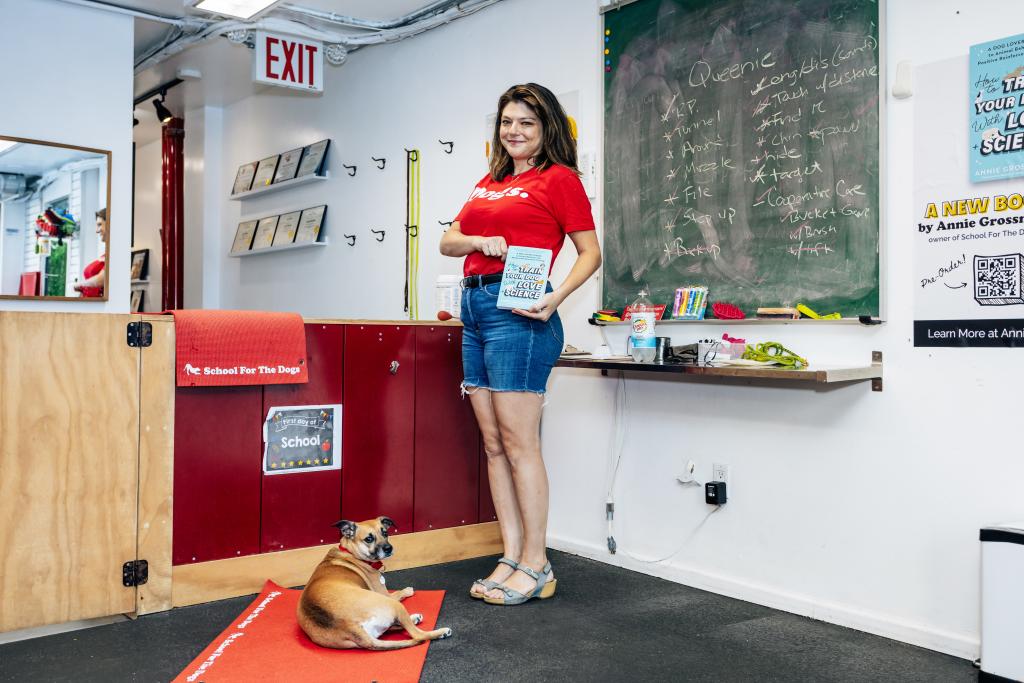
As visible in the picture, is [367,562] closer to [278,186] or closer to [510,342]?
[510,342]

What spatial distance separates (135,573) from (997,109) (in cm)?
286

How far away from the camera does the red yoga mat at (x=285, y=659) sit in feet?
7.03

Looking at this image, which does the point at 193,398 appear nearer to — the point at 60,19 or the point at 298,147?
the point at 60,19

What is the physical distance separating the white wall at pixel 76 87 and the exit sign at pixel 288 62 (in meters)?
0.76

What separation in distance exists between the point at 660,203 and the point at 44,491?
2278 millimetres

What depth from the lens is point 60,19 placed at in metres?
4.36

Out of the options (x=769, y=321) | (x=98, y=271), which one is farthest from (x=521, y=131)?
(x=98, y=271)

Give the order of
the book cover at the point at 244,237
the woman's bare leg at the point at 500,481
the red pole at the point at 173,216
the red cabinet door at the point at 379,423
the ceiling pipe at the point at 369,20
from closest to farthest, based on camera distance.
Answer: the woman's bare leg at the point at 500,481, the red cabinet door at the point at 379,423, the ceiling pipe at the point at 369,20, the book cover at the point at 244,237, the red pole at the point at 173,216

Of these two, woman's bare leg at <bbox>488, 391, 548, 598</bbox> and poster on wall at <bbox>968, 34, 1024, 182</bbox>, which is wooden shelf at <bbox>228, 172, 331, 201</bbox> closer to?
woman's bare leg at <bbox>488, 391, 548, 598</bbox>

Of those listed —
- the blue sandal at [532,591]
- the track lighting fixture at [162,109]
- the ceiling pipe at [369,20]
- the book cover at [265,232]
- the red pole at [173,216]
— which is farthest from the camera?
the red pole at [173,216]

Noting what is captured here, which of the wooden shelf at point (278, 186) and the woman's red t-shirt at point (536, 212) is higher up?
the wooden shelf at point (278, 186)

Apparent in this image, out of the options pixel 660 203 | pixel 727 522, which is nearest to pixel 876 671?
pixel 727 522

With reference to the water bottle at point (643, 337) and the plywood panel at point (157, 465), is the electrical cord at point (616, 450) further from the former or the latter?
the plywood panel at point (157, 465)

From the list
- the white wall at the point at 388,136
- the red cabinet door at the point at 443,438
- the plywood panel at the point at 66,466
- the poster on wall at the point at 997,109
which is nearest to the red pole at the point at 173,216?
the white wall at the point at 388,136
